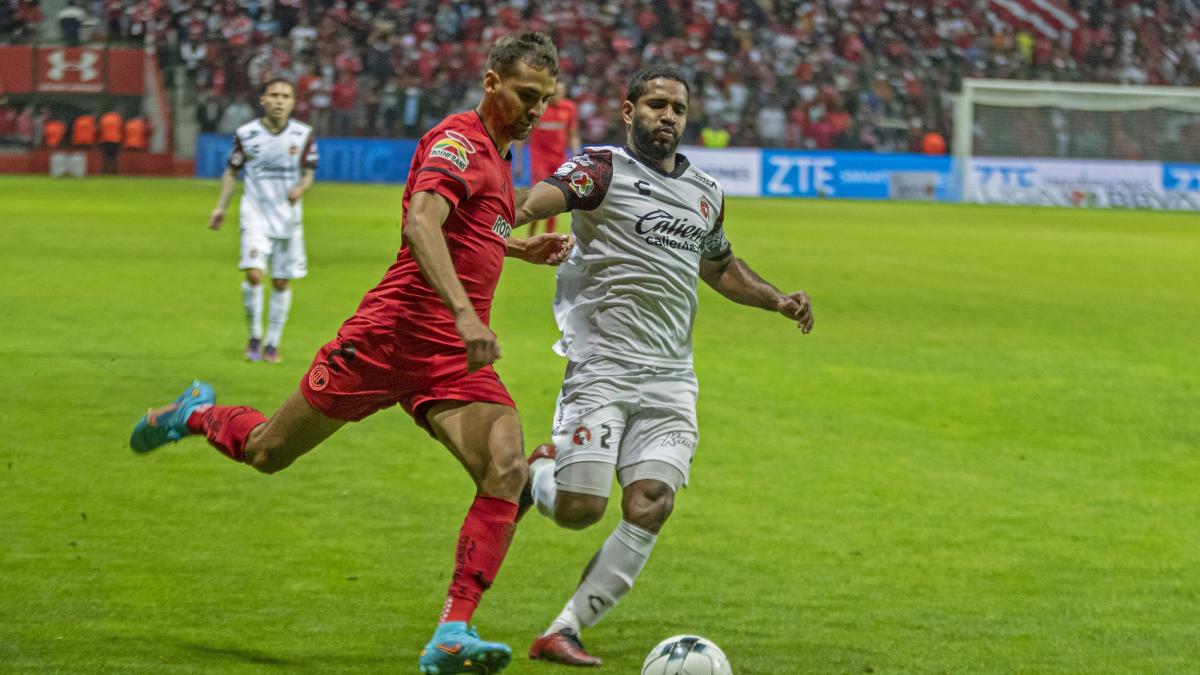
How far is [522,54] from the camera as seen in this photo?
17.2 ft

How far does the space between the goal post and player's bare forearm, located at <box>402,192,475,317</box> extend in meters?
33.5

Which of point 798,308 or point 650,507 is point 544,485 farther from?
point 798,308

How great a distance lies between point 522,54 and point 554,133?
17.9m

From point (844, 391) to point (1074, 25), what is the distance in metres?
36.7

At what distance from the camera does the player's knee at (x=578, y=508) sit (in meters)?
5.70

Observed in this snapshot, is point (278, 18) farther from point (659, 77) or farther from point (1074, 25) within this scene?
point (659, 77)

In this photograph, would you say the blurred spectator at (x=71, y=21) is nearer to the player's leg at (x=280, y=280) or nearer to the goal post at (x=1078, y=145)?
the goal post at (x=1078, y=145)

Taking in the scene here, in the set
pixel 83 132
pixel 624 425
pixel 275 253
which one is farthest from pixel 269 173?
pixel 83 132

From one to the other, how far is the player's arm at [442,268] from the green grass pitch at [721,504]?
4.24 ft

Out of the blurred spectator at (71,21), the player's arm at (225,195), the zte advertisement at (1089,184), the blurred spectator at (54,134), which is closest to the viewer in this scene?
the player's arm at (225,195)

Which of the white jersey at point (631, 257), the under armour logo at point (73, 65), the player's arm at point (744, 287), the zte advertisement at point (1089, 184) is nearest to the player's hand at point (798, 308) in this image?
the player's arm at point (744, 287)

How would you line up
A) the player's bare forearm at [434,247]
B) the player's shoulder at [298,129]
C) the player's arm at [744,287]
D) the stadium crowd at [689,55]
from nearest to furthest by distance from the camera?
the player's bare forearm at [434,247]
the player's arm at [744,287]
the player's shoulder at [298,129]
the stadium crowd at [689,55]

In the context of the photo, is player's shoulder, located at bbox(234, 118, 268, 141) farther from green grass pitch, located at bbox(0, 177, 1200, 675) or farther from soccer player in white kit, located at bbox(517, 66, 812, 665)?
soccer player in white kit, located at bbox(517, 66, 812, 665)

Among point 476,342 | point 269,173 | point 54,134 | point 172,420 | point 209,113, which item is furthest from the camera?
point 209,113
